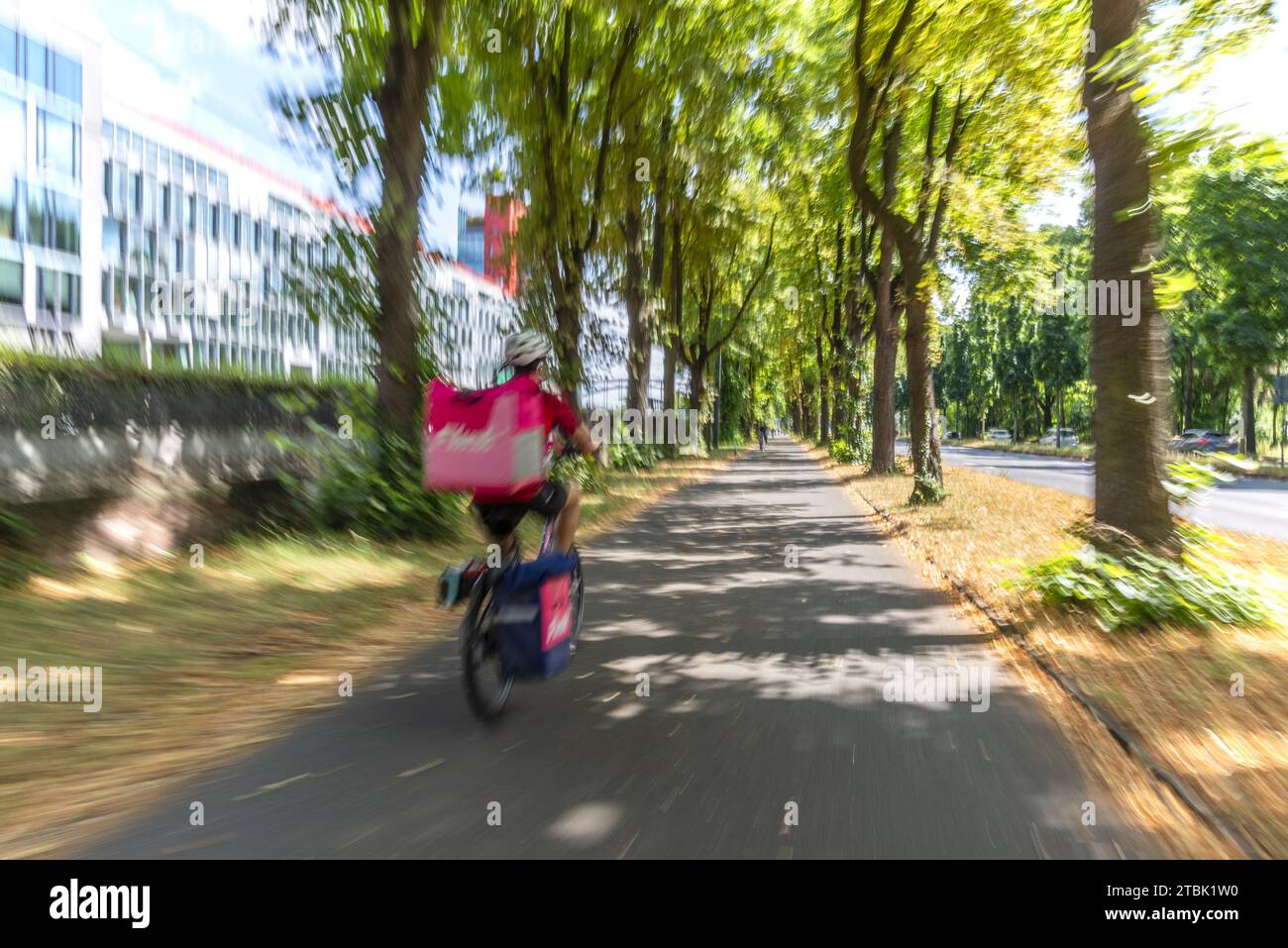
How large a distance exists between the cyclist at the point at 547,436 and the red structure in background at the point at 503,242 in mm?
14967

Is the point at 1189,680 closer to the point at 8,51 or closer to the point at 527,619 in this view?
the point at 527,619

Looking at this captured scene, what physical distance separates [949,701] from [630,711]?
180 cm

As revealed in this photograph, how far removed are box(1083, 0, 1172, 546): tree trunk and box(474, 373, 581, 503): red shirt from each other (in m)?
4.82

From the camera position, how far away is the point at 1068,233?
4672 cm

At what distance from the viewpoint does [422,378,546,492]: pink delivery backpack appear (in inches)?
175

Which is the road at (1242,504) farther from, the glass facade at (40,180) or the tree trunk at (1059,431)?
the glass facade at (40,180)

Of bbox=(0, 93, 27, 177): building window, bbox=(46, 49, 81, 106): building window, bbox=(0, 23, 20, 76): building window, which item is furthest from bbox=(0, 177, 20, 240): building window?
bbox=(46, 49, 81, 106): building window

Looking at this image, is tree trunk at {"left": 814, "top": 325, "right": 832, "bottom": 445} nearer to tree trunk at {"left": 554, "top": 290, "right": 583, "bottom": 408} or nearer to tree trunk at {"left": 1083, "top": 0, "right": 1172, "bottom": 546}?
tree trunk at {"left": 554, "top": 290, "right": 583, "bottom": 408}

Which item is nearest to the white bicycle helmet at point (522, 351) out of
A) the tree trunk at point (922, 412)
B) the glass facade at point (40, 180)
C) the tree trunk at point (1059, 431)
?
the tree trunk at point (922, 412)

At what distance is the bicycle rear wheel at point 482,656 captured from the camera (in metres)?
4.59

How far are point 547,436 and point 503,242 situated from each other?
16125 mm

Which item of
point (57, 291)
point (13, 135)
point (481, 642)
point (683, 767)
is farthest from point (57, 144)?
point (683, 767)
